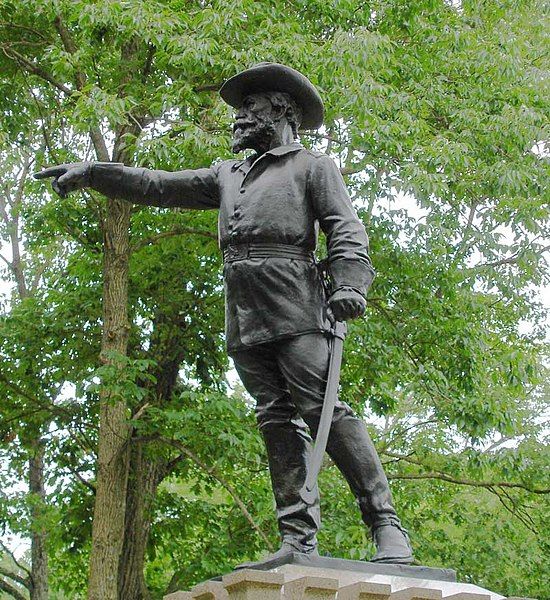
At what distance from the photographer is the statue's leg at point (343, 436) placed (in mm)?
4867

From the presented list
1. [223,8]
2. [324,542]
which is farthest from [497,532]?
[223,8]

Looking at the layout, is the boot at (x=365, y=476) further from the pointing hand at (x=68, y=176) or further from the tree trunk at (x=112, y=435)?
the tree trunk at (x=112, y=435)

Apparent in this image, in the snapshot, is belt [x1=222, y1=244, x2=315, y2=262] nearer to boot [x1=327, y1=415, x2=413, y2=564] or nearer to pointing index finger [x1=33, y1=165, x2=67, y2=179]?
boot [x1=327, y1=415, x2=413, y2=564]

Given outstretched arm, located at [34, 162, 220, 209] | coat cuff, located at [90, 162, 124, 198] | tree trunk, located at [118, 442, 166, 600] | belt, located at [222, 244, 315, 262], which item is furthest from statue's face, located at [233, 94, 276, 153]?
tree trunk, located at [118, 442, 166, 600]

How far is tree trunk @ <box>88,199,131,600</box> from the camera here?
1189cm

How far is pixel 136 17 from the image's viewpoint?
1078cm

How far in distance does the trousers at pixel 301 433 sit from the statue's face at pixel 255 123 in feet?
3.21

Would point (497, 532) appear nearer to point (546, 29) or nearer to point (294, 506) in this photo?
point (546, 29)

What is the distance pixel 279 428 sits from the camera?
509 cm

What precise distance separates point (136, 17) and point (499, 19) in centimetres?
653

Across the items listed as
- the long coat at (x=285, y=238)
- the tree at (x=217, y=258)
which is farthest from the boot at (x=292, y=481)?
the tree at (x=217, y=258)

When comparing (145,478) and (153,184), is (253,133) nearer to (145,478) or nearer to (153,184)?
(153,184)

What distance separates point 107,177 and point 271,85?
2.96ft

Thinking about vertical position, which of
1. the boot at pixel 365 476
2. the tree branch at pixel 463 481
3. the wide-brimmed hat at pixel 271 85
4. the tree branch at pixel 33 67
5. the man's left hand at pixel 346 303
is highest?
the tree branch at pixel 33 67
